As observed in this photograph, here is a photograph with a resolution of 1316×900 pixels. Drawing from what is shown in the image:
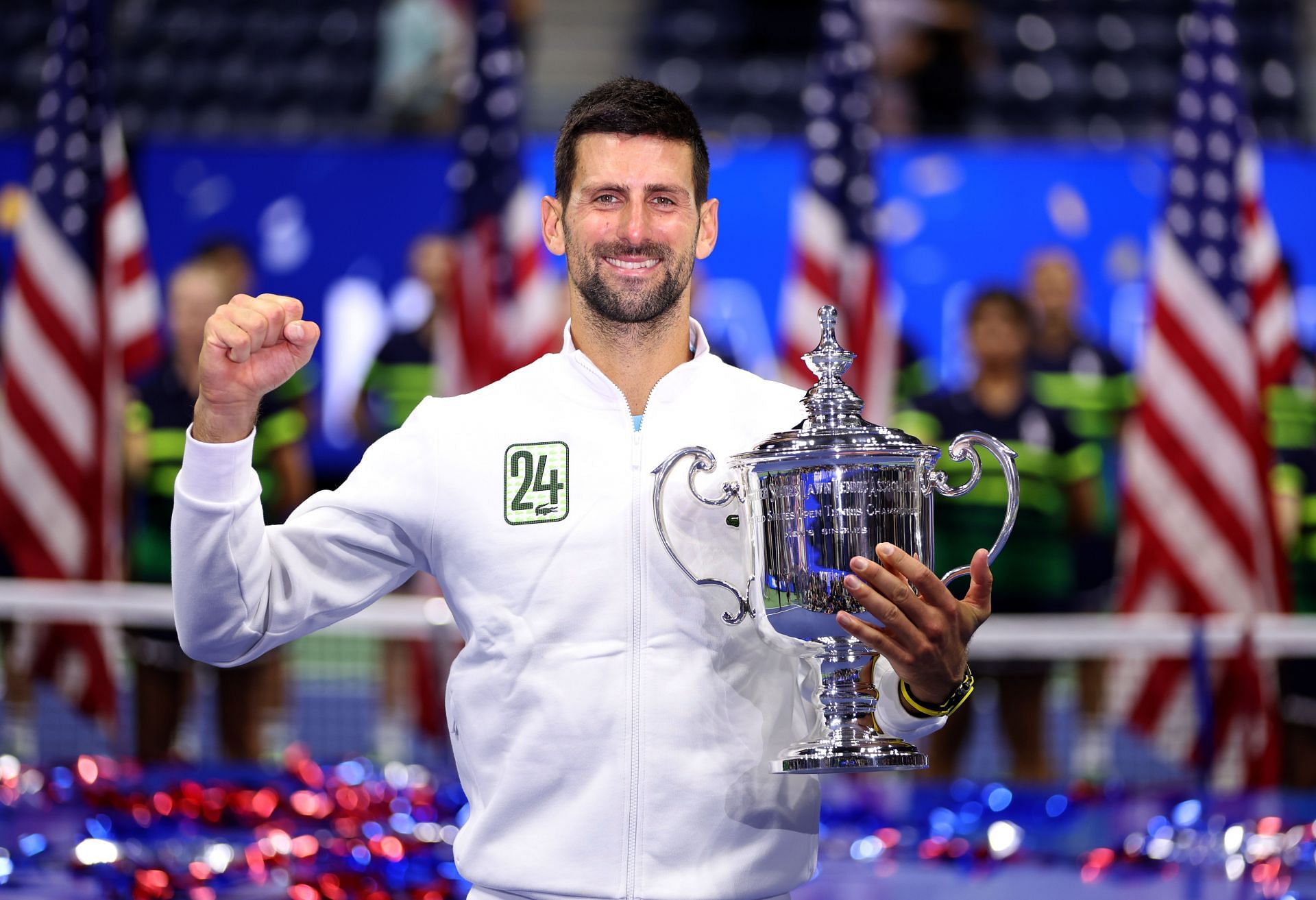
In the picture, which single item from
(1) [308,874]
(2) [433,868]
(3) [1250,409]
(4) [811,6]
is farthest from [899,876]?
(4) [811,6]

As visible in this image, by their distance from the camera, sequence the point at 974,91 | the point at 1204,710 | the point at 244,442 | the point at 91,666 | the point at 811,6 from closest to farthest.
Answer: the point at 244,442 → the point at 1204,710 → the point at 91,666 → the point at 974,91 → the point at 811,6

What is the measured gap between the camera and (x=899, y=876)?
168 inches

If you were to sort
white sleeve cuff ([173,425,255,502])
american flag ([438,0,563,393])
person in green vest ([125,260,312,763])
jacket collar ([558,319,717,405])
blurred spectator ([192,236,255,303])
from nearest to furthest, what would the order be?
white sleeve cuff ([173,425,255,502])
jacket collar ([558,319,717,405])
person in green vest ([125,260,312,763])
blurred spectator ([192,236,255,303])
american flag ([438,0,563,393])

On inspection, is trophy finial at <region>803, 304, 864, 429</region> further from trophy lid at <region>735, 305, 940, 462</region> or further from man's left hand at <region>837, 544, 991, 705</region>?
man's left hand at <region>837, 544, 991, 705</region>

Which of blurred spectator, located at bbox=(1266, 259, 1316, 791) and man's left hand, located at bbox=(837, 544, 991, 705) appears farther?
blurred spectator, located at bbox=(1266, 259, 1316, 791)

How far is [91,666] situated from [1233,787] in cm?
439

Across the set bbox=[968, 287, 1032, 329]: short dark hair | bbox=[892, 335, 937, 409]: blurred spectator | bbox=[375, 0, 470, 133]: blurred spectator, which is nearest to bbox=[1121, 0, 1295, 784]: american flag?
bbox=[968, 287, 1032, 329]: short dark hair

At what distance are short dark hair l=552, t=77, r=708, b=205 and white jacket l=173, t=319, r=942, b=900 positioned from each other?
29 cm

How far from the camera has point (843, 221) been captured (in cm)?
721

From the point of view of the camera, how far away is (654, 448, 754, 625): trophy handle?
89.1 inches

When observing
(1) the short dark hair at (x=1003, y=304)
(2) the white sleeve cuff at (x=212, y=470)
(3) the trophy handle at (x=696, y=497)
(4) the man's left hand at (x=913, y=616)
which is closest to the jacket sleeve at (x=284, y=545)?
(2) the white sleeve cuff at (x=212, y=470)

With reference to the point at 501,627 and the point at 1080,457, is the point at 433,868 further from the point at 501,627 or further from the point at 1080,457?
the point at 1080,457

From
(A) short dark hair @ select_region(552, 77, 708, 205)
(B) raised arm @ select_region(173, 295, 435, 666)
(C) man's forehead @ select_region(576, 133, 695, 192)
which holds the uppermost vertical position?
(A) short dark hair @ select_region(552, 77, 708, 205)

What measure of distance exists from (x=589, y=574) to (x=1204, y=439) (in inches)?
185
